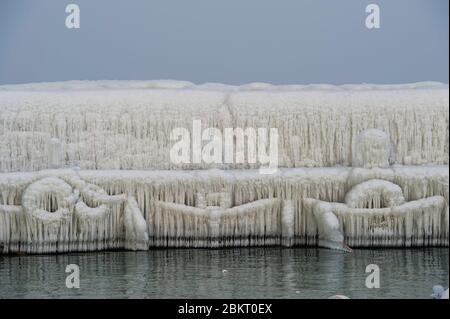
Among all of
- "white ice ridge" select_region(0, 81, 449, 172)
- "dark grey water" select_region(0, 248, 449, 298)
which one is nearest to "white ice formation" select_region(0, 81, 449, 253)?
"white ice ridge" select_region(0, 81, 449, 172)

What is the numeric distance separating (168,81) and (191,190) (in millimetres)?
2481

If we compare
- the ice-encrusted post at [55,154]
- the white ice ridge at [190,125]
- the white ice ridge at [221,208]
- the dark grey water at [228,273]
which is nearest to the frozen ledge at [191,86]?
the white ice ridge at [190,125]

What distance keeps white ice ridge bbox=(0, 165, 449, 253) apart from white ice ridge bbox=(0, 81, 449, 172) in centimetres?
41

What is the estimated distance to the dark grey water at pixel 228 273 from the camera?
33.7ft

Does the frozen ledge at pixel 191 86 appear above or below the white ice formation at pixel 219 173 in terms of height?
above

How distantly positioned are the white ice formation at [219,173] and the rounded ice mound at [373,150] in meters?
0.02

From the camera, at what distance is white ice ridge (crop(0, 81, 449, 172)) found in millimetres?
13281

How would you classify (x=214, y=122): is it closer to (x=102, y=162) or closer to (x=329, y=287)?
(x=102, y=162)

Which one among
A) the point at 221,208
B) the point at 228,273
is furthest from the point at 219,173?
the point at 228,273

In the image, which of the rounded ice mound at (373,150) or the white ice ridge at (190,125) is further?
the white ice ridge at (190,125)

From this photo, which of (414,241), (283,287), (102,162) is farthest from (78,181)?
(414,241)

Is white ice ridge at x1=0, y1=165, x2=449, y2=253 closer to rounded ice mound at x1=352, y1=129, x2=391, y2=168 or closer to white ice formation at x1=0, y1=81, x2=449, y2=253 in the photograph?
white ice formation at x1=0, y1=81, x2=449, y2=253

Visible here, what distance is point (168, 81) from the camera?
1473 centimetres

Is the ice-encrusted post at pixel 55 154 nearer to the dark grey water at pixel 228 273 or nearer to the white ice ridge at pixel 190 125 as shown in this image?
the white ice ridge at pixel 190 125
